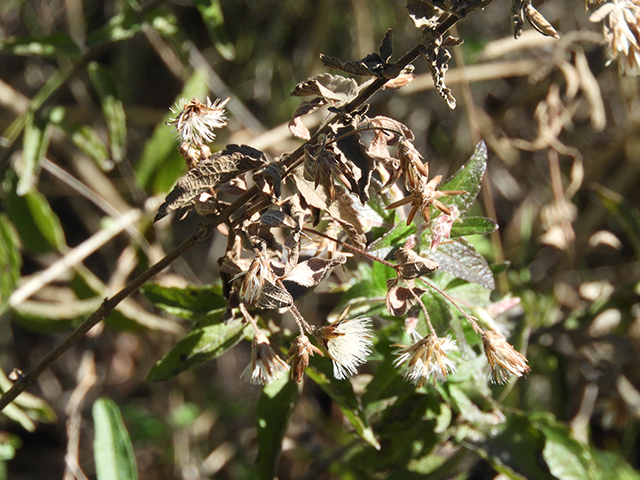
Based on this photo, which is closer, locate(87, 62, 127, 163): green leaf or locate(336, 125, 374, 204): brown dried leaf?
locate(336, 125, 374, 204): brown dried leaf

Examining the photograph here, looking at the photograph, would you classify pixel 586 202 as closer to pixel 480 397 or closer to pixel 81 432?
pixel 480 397

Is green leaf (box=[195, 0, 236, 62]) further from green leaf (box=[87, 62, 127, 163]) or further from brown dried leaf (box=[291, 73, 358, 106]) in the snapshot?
brown dried leaf (box=[291, 73, 358, 106])

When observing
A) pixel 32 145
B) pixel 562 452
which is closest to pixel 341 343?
pixel 562 452

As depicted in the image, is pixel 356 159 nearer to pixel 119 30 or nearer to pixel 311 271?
pixel 311 271

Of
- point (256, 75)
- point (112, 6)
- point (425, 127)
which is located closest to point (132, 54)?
point (112, 6)

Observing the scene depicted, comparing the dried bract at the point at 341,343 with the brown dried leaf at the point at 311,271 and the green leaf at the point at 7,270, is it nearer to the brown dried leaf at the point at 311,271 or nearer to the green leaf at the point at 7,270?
the brown dried leaf at the point at 311,271

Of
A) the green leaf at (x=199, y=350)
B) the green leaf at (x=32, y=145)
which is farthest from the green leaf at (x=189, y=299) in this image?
the green leaf at (x=32, y=145)

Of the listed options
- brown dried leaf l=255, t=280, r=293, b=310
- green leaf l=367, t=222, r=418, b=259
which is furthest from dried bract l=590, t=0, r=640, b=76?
brown dried leaf l=255, t=280, r=293, b=310
